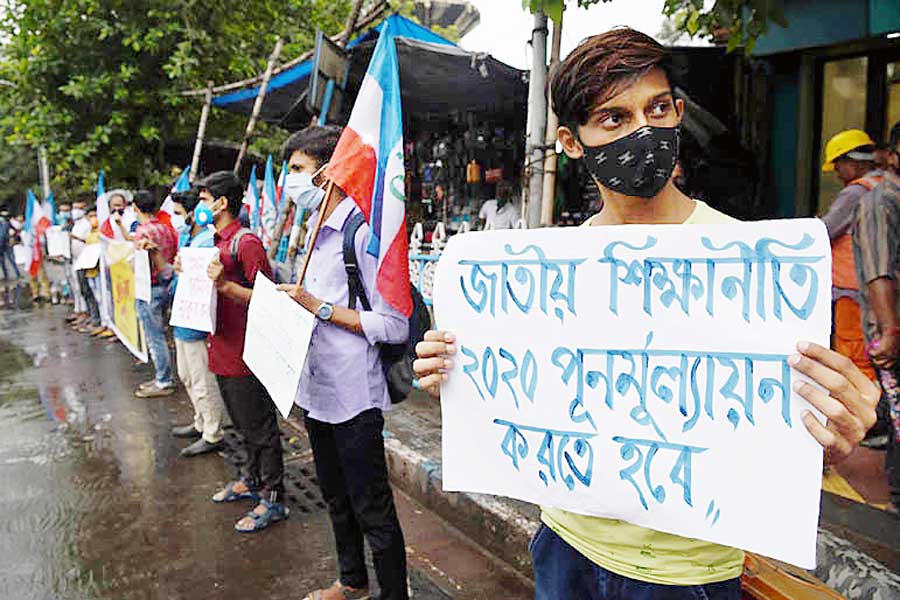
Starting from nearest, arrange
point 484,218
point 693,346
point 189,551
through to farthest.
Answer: point 693,346 < point 189,551 < point 484,218

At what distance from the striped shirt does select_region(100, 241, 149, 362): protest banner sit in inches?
212

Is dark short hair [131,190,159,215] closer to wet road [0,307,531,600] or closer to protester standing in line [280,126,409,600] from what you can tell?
wet road [0,307,531,600]

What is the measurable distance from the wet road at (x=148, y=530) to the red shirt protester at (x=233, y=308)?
2.87 ft

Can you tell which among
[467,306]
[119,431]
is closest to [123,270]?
[119,431]

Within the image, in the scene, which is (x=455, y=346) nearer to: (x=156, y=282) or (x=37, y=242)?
(x=156, y=282)

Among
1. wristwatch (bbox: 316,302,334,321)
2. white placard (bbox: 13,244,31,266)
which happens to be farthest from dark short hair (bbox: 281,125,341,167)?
white placard (bbox: 13,244,31,266)

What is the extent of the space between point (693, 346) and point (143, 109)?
10.7 m

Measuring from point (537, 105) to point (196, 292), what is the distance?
2.02 meters

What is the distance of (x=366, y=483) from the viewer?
8.13ft

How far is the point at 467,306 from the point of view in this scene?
5.10 ft

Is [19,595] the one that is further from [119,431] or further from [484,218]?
[484,218]

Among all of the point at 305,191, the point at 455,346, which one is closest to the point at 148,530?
the point at 305,191

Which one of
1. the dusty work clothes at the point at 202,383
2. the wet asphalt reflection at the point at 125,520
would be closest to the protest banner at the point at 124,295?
the wet asphalt reflection at the point at 125,520

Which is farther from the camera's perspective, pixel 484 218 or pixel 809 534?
pixel 484 218
